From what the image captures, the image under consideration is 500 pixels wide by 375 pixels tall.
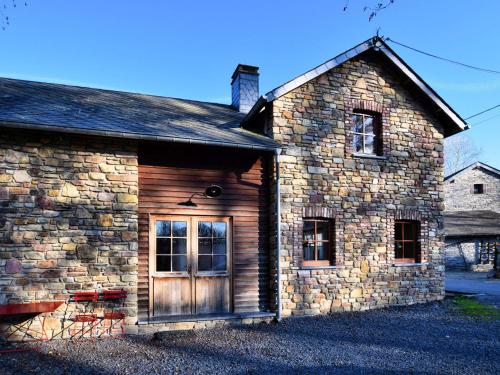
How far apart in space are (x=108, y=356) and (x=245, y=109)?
7769 mm

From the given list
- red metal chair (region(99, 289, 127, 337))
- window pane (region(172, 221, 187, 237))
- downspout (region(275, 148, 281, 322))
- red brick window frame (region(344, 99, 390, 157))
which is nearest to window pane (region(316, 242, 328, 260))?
downspout (region(275, 148, 281, 322))

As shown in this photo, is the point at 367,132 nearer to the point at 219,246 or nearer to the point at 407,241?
the point at 407,241

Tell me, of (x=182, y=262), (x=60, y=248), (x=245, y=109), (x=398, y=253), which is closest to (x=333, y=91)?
(x=245, y=109)

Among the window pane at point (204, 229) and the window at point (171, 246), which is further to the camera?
the window pane at point (204, 229)

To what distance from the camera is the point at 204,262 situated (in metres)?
8.64

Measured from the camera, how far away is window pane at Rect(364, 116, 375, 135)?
1050cm

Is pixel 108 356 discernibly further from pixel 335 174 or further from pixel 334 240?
pixel 335 174

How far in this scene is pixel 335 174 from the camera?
971 cm

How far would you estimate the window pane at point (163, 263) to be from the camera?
27.1 ft

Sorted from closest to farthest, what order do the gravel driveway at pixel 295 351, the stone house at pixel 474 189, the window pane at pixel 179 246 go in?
the gravel driveway at pixel 295 351
the window pane at pixel 179 246
the stone house at pixel 474 189

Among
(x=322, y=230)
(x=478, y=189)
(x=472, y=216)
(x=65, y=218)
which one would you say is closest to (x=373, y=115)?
(x=322, y=230)

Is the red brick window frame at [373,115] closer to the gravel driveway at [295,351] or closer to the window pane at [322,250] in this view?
the window pane at [322,250]

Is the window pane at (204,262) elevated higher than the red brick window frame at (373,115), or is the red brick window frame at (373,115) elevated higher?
the red brick window frame at (373,115)

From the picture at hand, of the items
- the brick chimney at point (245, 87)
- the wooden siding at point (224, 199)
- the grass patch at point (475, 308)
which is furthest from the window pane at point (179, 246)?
the grass patch at point (475, 308)
